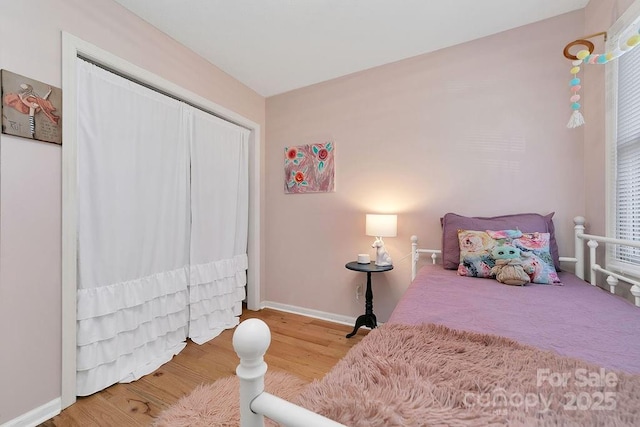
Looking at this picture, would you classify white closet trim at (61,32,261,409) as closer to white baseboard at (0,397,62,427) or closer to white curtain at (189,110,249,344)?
white baseboard at (0,397,62,427)

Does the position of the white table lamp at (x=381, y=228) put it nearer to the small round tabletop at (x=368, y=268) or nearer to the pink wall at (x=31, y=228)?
the small round tabletop at (x=368, y=268)

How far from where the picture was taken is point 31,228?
1382 mm

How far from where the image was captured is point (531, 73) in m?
1.97

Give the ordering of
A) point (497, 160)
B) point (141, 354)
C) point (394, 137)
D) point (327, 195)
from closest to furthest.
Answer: point (141, 354)
point (497, 160)
point (394, 137)
point (327, 195)

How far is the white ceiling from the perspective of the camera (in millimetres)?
1795

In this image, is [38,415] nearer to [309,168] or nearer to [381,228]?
[381,228]

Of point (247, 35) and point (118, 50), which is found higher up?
point (247, 35)

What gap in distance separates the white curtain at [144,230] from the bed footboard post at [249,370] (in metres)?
1.66

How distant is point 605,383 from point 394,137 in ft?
7.16

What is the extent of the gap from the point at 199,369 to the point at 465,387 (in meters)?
1.91

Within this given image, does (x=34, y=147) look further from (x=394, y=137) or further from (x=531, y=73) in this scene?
(x=531, y=73)

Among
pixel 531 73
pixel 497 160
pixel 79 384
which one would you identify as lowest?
pixel 79 384

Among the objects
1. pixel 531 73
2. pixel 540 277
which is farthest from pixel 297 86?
pixel 540 277

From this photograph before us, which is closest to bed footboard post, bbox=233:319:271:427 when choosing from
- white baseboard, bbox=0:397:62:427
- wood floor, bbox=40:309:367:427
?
wood floor, bbox=40:309:367:427
